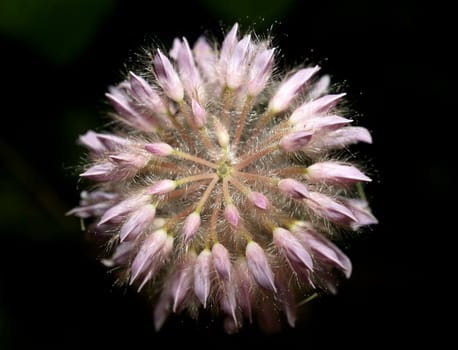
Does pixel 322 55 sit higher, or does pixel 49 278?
pixel 322 55

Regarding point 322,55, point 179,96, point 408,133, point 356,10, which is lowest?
point 179,96

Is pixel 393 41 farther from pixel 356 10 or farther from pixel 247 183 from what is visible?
pixel 247 183

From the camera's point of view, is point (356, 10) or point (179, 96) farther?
point (356, 10)

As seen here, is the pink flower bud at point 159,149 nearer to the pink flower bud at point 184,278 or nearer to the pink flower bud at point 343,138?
the pink flower bud at point 184,278

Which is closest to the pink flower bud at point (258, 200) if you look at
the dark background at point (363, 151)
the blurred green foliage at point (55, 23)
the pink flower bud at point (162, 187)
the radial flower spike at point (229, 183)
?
the radial flower spike at point (229, 183)

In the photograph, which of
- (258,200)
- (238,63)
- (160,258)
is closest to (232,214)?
(258,200)

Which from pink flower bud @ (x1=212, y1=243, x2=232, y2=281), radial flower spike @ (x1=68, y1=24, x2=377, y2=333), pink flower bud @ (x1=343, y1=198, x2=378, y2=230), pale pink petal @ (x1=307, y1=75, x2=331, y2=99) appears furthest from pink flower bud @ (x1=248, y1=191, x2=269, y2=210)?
pale pink petal @ (x1=307, y1=75, x2=331, y2=99)

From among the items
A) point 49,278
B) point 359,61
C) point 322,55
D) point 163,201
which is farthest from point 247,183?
point 49,278
